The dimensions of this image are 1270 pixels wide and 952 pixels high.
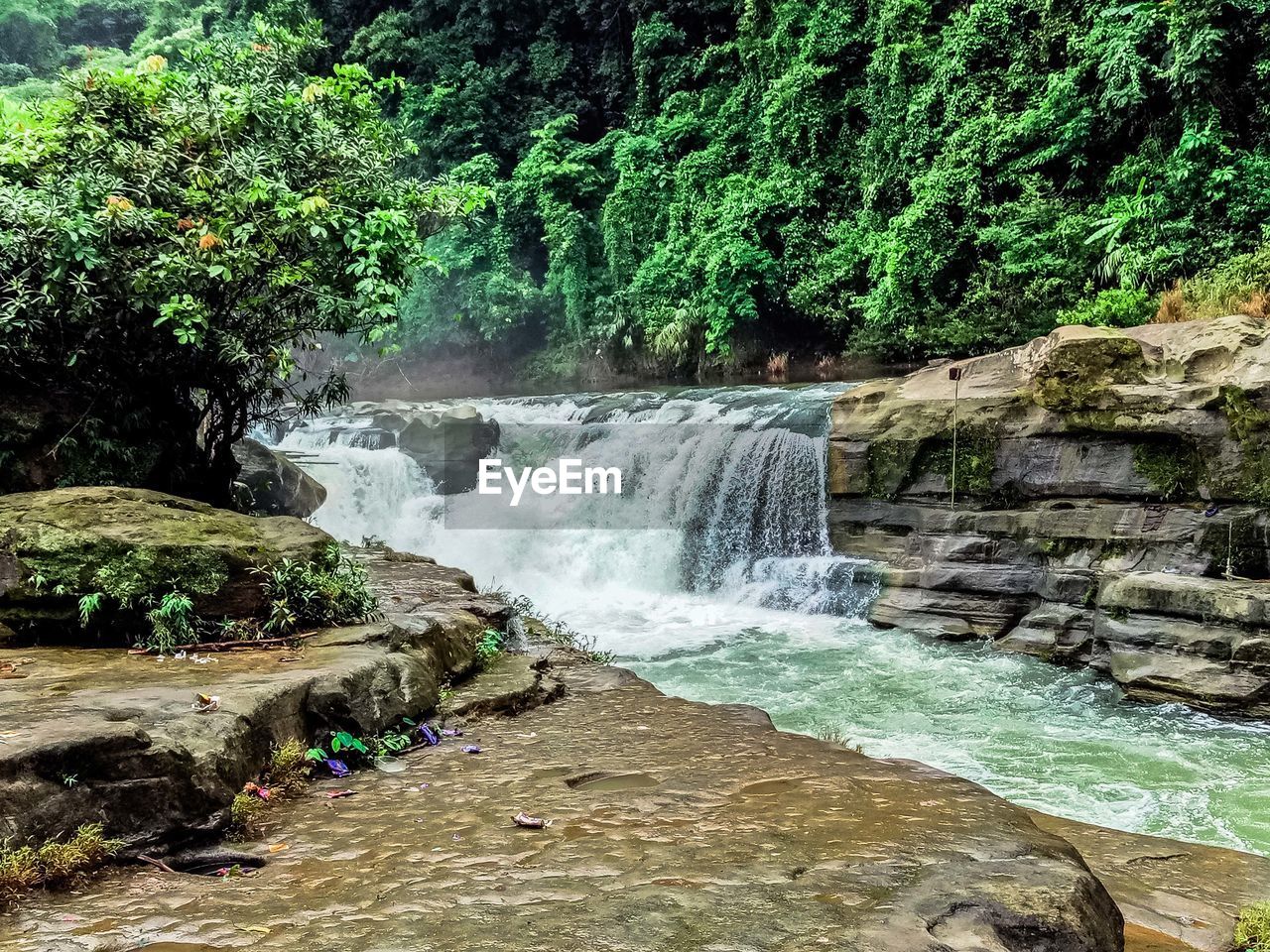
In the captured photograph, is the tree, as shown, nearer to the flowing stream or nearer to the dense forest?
the dense forest

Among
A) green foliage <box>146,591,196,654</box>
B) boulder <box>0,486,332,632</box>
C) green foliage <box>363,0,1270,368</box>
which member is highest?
green foliage <box>363,0,1270,368</box>

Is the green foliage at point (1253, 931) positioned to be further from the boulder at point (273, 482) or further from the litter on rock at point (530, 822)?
the boulder at point (273, 482)

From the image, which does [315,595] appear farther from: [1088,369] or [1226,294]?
[1226,294]

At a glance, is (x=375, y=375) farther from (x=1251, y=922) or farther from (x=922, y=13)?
(x=1251, y=922)

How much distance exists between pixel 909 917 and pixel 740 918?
487 millimetres

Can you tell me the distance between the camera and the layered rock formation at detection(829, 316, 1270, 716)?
7.39 m

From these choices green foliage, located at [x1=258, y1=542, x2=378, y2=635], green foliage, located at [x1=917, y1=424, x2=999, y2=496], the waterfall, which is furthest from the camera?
the waterfall

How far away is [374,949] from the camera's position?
2.41 metres

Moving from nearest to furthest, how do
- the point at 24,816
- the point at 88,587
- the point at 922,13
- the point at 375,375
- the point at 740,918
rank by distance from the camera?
the point at 740,918 → the point at 24,816 → the point at 88,587 → the point at 922,13 → the point at 375,375

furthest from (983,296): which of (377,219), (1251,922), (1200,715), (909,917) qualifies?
(909,917)

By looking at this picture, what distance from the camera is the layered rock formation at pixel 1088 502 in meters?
7.39

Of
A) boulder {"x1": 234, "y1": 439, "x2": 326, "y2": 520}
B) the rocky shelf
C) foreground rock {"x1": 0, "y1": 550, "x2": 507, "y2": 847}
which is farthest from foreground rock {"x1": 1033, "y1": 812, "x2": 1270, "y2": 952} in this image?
boulder {"x1": 234, "y1": 439, "x2": 326, "y2": 520}

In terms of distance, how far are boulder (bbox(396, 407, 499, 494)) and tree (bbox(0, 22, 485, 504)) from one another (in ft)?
24.5

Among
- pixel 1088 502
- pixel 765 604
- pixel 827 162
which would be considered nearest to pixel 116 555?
pixel 765 604
